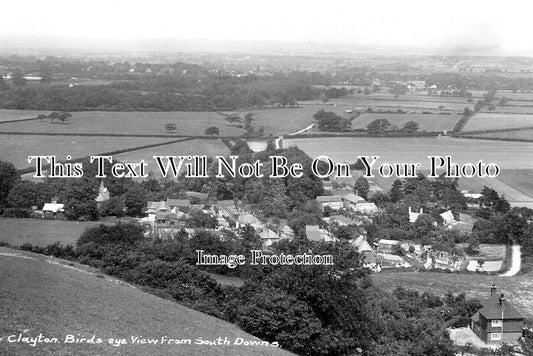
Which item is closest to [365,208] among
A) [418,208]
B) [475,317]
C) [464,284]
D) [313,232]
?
[418,208]

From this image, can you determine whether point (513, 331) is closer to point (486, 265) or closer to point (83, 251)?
point (486, 265)

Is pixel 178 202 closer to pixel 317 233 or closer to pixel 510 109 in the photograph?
pixel 317 233

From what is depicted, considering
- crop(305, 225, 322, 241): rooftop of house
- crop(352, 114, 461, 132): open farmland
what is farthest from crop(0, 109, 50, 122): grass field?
crop(352, 114, 461, 132): open farmland

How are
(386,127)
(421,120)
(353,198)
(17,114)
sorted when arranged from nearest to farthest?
(353,198) < (17,114) < (386,127) < (421,120)

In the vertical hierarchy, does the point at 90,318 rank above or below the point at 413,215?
above

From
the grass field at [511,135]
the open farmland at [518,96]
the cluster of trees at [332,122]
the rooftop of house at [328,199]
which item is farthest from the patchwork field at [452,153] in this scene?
the open farmland at [518,96]

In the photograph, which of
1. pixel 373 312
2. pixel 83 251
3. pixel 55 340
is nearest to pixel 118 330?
pixel 55 340

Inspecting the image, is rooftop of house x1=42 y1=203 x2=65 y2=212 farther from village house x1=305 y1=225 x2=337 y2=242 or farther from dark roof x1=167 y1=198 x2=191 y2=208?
village house x1=305 y1=225 x2=337 y2=242
